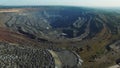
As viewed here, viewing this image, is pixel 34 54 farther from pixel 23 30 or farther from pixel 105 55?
pixel 23 30

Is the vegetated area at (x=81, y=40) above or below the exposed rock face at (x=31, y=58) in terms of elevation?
below

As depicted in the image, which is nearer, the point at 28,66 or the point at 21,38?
the point at 28,66

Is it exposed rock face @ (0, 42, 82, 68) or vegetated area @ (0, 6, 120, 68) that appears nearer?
exposed rock face @ (0, 42, 82, 68)

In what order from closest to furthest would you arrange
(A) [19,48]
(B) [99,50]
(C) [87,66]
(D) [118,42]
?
(C) [87,66] → (A) [19,48] → (B) [99,50] → (D) [118,42]

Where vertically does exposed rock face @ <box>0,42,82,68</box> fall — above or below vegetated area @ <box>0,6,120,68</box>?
above

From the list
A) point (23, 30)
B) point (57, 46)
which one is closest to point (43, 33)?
point (23, 30)

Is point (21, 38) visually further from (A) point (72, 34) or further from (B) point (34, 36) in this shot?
(A) point (72, 34)

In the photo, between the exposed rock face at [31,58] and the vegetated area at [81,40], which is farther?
the vegetated area at [81,40]

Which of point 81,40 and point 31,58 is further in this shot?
point 81,40

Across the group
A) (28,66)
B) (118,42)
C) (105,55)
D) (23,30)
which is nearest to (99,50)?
(105,55)

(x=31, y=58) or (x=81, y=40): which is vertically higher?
(x=31, y=58)

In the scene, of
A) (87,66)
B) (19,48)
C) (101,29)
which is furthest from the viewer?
(101,29)
